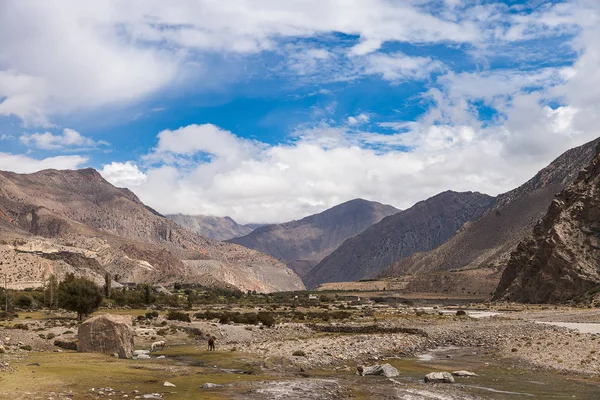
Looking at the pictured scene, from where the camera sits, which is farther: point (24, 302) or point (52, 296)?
point (24, 302)

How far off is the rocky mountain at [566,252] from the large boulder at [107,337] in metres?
87.3

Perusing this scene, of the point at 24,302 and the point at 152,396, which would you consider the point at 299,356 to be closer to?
the point at 152,396

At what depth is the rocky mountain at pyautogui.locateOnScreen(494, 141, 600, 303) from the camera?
106188 millimetres

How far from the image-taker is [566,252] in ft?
362

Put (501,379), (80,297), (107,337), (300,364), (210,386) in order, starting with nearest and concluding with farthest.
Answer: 1. (210,386)
2. (501,379)
3. (300,364)
4. (107,337)
5. (80,297)

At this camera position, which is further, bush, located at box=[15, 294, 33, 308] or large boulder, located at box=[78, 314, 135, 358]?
bush, located at box=[15, 294, 33, 308]

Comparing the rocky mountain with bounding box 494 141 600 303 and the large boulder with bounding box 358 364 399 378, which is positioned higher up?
the rocky mountain with bounding box 494 141 600 303

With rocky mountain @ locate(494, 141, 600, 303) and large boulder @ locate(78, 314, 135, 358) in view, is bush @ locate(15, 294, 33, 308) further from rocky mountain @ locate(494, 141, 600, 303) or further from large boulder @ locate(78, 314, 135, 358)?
rocky mountain @ locate(494, 141, 600, 303)

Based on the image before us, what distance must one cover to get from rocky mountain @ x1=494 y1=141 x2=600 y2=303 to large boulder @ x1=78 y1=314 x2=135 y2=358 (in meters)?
87.3

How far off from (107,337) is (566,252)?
9740 centimetres

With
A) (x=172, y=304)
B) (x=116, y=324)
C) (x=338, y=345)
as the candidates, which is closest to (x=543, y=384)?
(x=338, y=345)

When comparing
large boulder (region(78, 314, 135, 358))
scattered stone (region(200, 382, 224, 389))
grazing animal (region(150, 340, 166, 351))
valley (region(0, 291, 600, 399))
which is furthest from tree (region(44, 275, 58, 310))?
scattered stone (region(200, 382, 224, 389))

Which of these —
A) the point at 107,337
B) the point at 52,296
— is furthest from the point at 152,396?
the point at 52,296

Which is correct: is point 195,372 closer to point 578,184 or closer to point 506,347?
point 506,347
